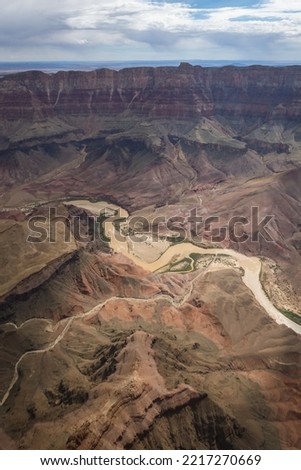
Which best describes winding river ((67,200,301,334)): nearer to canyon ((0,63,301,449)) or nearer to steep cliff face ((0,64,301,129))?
canyon ((0,63,301,449))

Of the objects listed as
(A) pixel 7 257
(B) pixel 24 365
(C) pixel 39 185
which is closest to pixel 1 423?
(B) pixel 24 365

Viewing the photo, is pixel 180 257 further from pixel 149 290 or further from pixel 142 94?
pixel 142 94

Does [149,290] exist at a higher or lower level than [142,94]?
lower

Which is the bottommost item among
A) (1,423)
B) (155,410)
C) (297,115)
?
(1,423)

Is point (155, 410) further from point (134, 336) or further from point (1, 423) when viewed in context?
point (1, 423)

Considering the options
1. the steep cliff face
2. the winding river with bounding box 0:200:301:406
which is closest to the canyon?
the winding river with bounding box 0:200:301:406

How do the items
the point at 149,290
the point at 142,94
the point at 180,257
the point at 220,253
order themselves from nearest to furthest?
1. the point at 149,290
2. the point at 180,257
3. the point at 220,253
4. the point at 142,94

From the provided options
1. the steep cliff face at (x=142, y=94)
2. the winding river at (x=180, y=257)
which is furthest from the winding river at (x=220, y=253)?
the steep cliff face at (x=142, y=94)

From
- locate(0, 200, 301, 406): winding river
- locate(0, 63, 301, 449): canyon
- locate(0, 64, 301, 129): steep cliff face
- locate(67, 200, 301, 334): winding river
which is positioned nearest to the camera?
locate(0, 63, 301, 449): canyon

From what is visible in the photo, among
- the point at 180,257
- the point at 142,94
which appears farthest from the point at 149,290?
the point at 142,94
